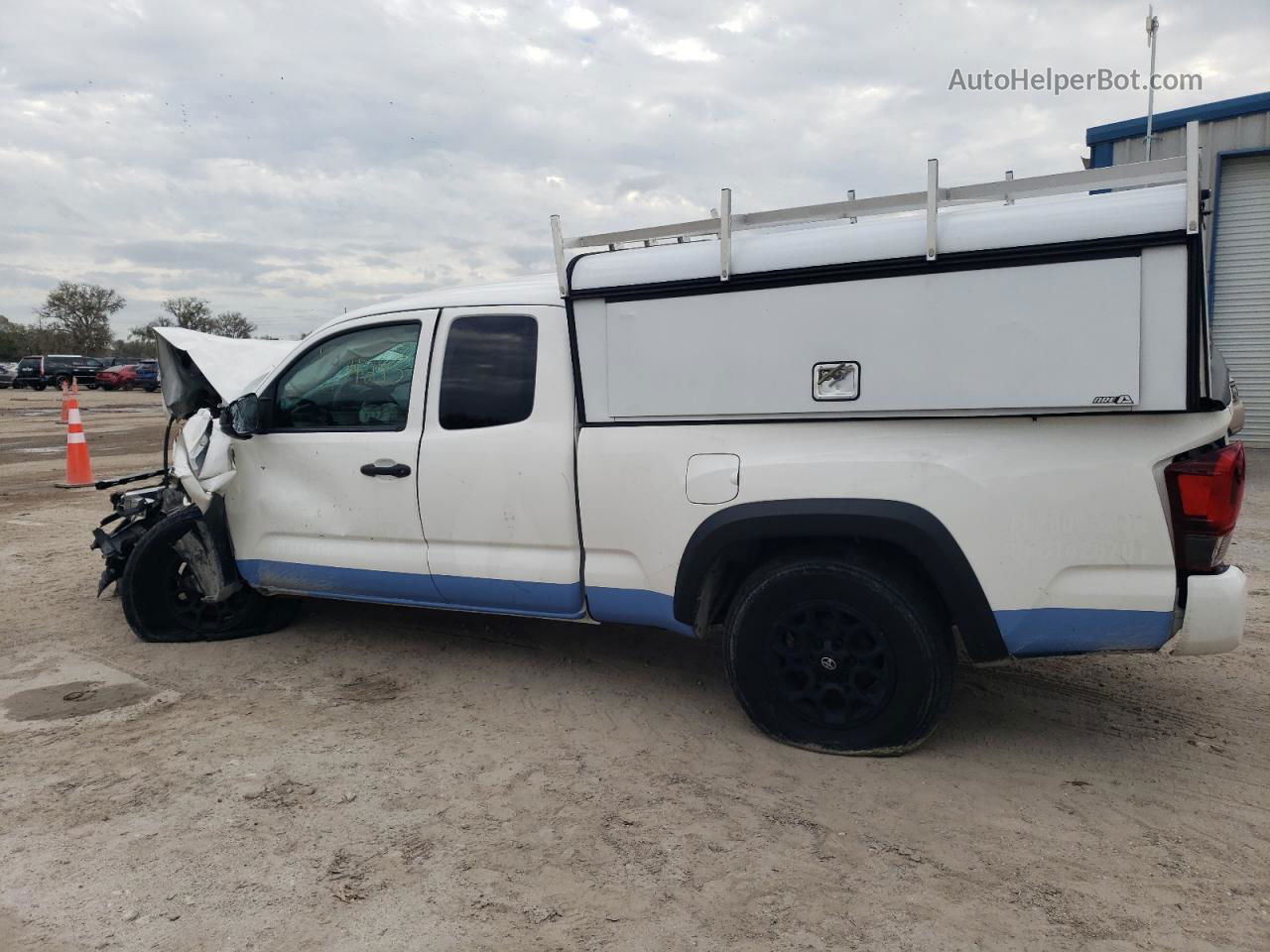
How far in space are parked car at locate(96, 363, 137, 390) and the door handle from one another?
4437 centimetres

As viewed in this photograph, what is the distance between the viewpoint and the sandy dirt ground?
2.60 meters

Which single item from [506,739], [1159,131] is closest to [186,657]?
[506,739]

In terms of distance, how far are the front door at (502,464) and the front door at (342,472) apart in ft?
0.40

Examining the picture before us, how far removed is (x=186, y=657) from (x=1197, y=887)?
15.0 ft

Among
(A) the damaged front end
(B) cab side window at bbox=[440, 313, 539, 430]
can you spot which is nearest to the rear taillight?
(B) cab side window at bbox=[440, 313, 539, 430]

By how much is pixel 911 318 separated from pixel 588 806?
2058 mm

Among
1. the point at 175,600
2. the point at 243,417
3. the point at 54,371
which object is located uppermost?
the point at 54,371

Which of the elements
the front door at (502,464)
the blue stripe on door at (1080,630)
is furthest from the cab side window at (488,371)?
the blue stripe on door at (1080,630)

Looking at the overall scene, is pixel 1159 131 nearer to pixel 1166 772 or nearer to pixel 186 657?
pixel 1166 772

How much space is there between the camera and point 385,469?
4391mm

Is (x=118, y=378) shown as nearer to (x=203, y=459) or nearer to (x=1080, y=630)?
(x=203, y=459)

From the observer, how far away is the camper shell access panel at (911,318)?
2969 millimetres

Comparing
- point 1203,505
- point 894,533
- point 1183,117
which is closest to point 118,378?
point 1183,117

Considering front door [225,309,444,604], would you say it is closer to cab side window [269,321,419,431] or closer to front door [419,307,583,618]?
cab side window [269,321,419,431]
